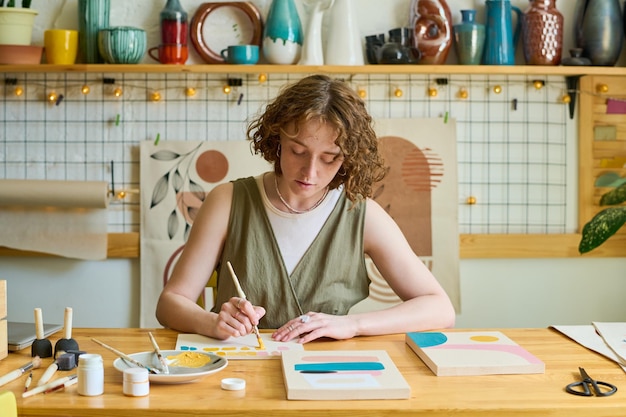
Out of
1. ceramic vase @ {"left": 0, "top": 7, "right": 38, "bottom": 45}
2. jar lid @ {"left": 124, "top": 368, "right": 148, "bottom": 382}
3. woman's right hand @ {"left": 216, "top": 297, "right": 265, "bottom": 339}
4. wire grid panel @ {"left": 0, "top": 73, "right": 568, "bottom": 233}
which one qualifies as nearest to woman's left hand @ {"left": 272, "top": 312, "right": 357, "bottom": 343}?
woman's right hand @ {"left": 216, "top": 297, "right": 265, "bottom": 339}

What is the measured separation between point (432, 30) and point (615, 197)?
0.93 m

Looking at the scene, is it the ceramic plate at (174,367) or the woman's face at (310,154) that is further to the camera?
the woman's face at (310,154)

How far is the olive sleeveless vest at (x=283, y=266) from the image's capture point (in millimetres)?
2162

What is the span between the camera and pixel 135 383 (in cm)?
142

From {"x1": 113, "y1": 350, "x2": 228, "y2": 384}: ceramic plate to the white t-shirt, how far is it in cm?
58

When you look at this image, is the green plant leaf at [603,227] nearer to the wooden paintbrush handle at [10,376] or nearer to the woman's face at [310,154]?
the woman's face at [310,154]

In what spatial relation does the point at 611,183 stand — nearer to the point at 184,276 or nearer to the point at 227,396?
the point at 184,276

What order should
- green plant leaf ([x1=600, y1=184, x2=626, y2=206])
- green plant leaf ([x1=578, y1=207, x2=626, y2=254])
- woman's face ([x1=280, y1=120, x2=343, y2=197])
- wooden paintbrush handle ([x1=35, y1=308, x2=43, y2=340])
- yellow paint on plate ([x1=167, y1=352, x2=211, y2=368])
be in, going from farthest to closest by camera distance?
green plant leaf ([x1=600, y1=184, x2=626, y2=206]) → green plant leaf ([x1=578, y1=207, x2=626, y2=254]) → woman's face ([x1=280, y1=120, x2=343, y2=197]) → wooden paintbrush handle ([x1=35, y1=308, x2=43, y2=340]) → yellow paint on plate ([x1=167, y1=352, x2=211, y2=368])

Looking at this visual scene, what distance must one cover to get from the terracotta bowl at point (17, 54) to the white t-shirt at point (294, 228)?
1376 mm

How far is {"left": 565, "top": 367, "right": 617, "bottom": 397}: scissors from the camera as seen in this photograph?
1.46 meters

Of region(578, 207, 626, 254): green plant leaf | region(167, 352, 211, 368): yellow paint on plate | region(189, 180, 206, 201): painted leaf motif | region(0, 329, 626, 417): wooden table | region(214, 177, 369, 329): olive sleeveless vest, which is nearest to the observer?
region(0, 329, 626, 417): wooden table

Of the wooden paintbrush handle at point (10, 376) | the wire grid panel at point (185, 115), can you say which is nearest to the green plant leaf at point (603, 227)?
the wire grid panel at point (185, 115)

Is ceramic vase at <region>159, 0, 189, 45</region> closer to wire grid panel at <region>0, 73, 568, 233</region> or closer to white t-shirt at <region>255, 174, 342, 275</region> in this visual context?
wire grid panel at <region>0, 73, 568, 233</region>

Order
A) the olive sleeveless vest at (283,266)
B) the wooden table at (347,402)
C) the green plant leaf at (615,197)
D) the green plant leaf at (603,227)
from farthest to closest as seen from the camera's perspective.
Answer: the green plant leaf at (615,197) < the green plant leaf at (603,227) < the olive sleeveless vest at (283,266) < the wooden table at (347,402)
